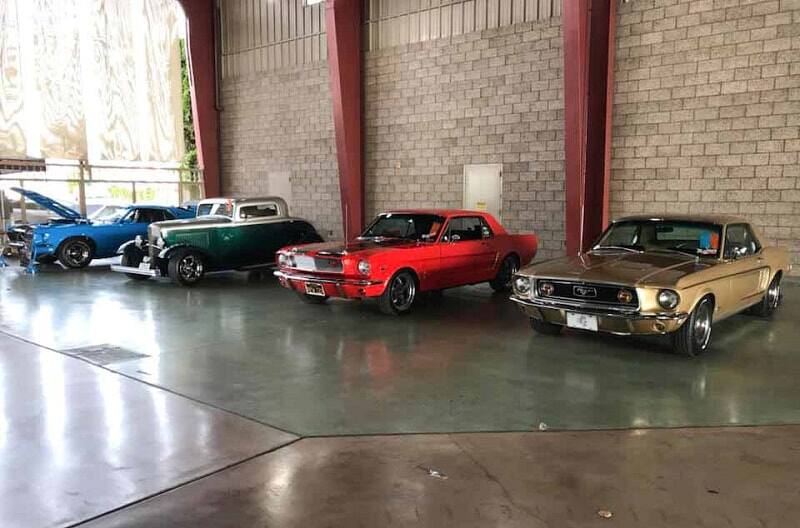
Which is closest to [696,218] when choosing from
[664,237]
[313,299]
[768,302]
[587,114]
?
[664,237]

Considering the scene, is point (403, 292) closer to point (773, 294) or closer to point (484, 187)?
point (773, 294)

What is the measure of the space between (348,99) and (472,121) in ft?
11.4

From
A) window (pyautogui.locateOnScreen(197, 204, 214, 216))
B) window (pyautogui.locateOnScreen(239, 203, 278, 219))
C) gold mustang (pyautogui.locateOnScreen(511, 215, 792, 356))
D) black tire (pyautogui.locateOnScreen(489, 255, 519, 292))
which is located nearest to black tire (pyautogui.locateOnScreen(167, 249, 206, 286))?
window (pyautogui.locateOnScreen(239, 203, 278, 219))

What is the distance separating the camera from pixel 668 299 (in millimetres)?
5906

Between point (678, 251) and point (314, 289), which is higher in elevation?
point (678, 251)

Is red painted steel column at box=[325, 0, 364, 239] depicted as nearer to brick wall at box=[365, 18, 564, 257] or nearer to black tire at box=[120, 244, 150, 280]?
brick wall at box=[365, 18, 564, 257]

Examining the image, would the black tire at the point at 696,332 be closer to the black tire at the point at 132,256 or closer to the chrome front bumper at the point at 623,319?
the chrome front bumper at the point at 623,319

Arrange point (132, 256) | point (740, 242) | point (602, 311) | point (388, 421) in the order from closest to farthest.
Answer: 1. point (388, 421)
2. point (602, 311)
3. point (740, 242)
4. point (132, 256)

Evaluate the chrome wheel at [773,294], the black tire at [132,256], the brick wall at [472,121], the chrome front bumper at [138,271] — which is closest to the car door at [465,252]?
the chrome wheel at [773,294]

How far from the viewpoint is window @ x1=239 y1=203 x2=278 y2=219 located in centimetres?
1193

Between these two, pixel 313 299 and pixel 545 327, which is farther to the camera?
pixel 313 299

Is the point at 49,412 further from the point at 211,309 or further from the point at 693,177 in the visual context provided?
the point at 693,177

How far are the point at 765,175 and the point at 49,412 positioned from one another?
11.6 metres

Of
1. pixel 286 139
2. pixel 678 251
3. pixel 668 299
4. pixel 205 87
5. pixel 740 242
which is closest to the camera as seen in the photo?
pixel 668 299
